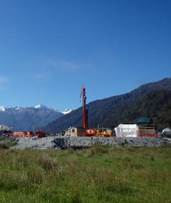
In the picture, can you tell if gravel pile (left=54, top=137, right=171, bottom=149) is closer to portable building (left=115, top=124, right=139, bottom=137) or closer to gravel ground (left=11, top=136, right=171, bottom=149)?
gravel ground (left=11, top=136, right=171, bottom=149)

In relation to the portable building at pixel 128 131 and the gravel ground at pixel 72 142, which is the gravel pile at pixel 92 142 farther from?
the portable building at pixel 128 131

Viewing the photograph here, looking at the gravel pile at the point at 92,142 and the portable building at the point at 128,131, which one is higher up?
the portable building at the point at 128,131

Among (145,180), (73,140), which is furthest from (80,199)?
(73,140)

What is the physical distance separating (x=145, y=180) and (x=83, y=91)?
77.5m

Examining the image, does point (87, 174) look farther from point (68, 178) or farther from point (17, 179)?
point (17, 179)

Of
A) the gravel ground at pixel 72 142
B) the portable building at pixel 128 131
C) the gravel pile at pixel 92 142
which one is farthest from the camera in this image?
the portable building at pixel 128 131

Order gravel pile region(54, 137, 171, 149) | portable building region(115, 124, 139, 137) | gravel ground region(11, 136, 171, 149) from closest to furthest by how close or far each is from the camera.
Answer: gravel ground region(11, 136, 171, 149) → gravel pile region(54, 137, 171, 149) → portable building region(115, 124, 139, 137)

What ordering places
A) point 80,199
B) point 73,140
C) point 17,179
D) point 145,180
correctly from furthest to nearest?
point 73,140 → point 145,180 → point 17,179 → point 80,199

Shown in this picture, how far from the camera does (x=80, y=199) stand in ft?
37.6

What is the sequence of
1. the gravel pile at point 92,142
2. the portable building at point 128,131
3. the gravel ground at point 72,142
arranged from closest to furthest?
the gravel ground at point 72,142, the gravel pile at point 92,142, the portable building at point 128,131

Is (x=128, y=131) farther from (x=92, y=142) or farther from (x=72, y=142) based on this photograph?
(x=72, y=142)

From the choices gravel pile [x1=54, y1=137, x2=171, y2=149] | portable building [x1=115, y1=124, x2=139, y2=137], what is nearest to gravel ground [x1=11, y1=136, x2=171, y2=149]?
gravel pile [x1=54, y1=137, x2=171, y2=149]

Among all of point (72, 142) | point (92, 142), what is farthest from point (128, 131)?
point (72, 142)

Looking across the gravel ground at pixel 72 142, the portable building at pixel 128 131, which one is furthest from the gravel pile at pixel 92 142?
the portable building at pixel 128 131
